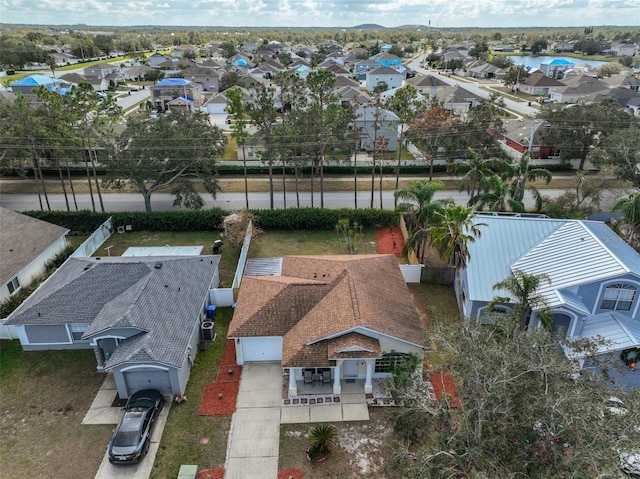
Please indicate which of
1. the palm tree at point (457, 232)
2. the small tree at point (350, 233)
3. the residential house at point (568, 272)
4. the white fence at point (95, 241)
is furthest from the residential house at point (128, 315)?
the residential house at point (568, 272)

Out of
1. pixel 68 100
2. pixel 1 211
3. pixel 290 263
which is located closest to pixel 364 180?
pixel 290 263

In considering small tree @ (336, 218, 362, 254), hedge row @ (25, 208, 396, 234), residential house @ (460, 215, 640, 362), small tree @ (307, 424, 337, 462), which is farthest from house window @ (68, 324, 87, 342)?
A: residential house @ (460, 215, 640, 362)

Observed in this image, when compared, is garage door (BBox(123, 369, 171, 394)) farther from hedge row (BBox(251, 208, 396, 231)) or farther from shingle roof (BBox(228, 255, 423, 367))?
hedge row (BBox(251, 208, 396, 231))

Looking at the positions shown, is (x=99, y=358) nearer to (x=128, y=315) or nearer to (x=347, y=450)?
(x=128, y=315)

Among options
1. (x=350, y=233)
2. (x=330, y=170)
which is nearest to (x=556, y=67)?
(x=330, y=170)

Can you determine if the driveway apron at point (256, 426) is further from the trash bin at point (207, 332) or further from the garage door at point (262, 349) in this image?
the trash bin at point (207, 332)

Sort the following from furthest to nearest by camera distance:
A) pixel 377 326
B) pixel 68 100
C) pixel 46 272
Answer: pixel 68 100 → pixel 46 272 → pixel 377 326

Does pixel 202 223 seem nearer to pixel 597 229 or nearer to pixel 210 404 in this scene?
pixel 210 404
